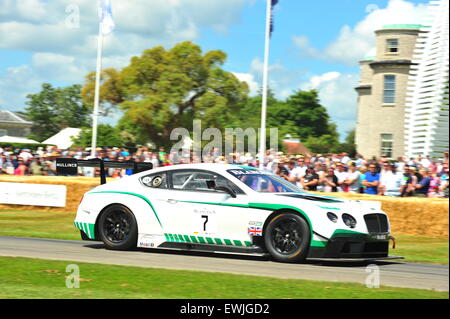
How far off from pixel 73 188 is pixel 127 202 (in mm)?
9001

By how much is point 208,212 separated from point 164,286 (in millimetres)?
3201

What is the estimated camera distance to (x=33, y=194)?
20.4 meters

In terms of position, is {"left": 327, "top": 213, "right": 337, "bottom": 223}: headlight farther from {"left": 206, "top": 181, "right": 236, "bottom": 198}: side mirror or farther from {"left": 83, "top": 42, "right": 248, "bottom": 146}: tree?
{"left": 83, "top": 42, "right": 248, "bottom": 146}: tree

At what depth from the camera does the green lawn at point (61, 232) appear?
41.5 ft

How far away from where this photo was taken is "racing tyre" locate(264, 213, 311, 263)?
10.2 metres

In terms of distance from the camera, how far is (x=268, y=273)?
9203 mm

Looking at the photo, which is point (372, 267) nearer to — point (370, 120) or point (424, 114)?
point (424, 114)

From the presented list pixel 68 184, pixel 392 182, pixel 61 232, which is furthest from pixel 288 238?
pixel 68 184

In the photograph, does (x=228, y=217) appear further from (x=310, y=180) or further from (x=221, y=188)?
(x=310, y=180)

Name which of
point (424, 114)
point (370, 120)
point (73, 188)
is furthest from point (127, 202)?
point (370, 120)

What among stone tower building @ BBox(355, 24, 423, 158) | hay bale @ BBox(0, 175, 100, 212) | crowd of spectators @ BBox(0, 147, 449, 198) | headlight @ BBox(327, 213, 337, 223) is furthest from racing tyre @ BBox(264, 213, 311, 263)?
stone tower building @ BBox(355, 24, 423, 158)

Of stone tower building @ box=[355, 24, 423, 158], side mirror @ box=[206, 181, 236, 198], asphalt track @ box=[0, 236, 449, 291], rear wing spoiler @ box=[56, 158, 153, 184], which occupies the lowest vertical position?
asphalt track @ box=[0, 236, 449, 291]

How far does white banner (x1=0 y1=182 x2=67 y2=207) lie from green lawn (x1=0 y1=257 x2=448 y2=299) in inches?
439

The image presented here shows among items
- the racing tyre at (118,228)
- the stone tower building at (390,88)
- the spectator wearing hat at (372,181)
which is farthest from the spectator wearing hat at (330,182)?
the stone tower building at (390,88)
